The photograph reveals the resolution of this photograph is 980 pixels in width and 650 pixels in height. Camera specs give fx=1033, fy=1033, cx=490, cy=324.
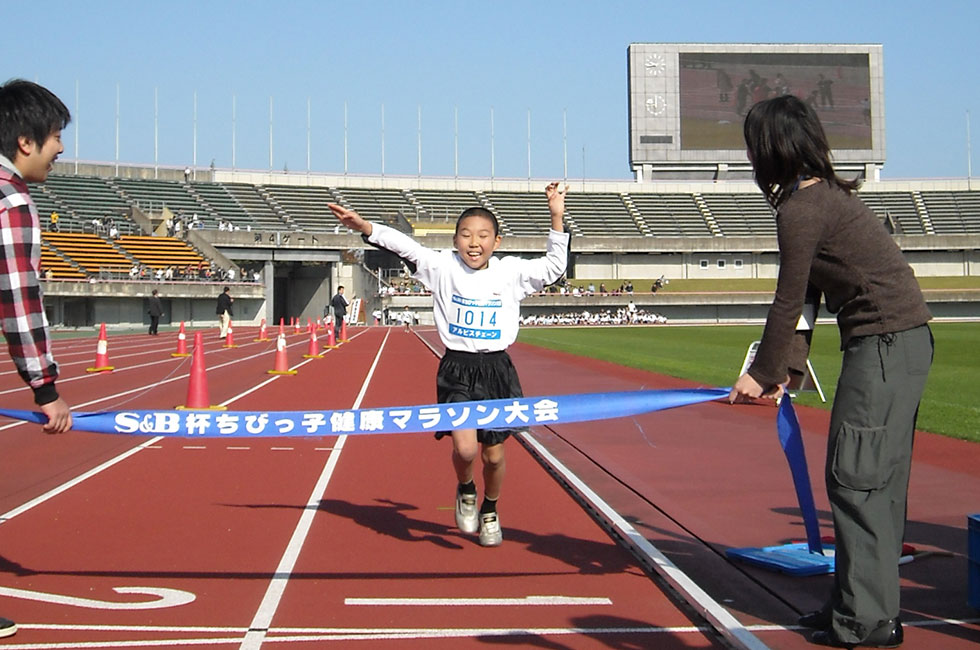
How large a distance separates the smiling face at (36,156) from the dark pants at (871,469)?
11.4 ft

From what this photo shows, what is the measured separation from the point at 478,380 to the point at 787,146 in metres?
2.53

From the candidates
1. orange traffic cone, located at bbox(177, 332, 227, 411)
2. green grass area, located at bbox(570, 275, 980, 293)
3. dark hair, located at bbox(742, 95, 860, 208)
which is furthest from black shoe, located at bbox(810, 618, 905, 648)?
green grass area, located at bbox(570, 275, 980, 293)

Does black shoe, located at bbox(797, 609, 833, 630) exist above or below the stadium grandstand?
below

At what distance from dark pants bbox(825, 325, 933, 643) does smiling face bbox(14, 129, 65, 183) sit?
3482 millimetres

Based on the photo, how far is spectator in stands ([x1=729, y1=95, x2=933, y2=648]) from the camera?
4234 millimetres

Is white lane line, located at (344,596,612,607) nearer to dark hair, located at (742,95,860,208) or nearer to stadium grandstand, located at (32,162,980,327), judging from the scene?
dark hair, located at (742,95,860,208)

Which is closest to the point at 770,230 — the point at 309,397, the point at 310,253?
the point at 310,253

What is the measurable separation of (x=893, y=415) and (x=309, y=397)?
13434 millimetres

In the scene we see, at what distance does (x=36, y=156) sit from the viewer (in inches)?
172

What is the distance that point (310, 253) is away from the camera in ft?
207

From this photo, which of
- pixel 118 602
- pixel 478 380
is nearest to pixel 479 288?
pixel 478 380

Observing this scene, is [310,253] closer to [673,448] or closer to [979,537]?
[673,448]

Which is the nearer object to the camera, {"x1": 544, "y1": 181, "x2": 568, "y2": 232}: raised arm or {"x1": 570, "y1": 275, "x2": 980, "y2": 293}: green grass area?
{"x1": 544, "y1": 181, "x2": 568, "y2": 232}: raised arm

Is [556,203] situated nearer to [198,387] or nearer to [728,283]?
[198,387]
